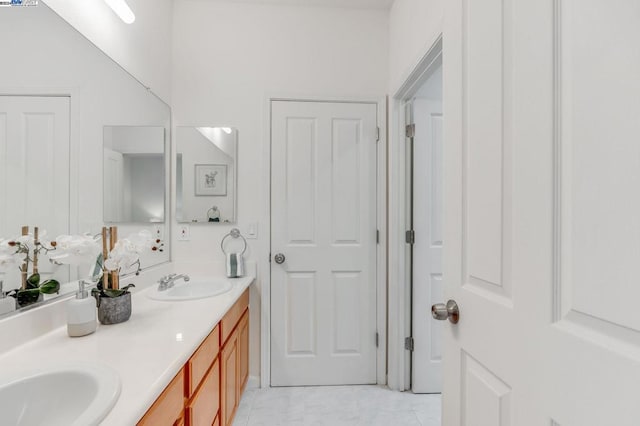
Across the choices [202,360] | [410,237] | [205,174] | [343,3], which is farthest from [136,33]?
[410,237]

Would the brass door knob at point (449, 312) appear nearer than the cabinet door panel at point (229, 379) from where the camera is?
Yes

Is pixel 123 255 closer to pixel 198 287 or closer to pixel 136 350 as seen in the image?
pixel 136 350

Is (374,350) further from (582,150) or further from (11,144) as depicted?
(11,144)

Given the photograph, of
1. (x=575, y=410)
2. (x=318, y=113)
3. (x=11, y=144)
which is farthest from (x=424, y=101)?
(x=11, y=144)

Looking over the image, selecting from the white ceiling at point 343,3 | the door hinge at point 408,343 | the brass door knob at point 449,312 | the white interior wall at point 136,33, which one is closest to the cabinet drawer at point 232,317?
the brass door knob at point 449,312

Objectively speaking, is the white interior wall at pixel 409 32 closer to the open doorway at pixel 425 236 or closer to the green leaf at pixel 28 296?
A: the open doorway at pixel 425 236

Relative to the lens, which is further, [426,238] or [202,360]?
[426,238]

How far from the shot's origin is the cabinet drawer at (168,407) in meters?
0.75

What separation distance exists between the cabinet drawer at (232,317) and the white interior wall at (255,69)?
0.22 m

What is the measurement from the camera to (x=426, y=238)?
2.07 m

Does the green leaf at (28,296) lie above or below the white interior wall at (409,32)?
below

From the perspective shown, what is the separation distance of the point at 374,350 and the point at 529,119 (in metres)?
1.99

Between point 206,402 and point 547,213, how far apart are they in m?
1.29

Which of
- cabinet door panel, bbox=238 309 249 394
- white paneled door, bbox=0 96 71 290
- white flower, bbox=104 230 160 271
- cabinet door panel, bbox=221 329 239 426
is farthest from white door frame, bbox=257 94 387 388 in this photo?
white paneled door, bbox=0 96 71 290
